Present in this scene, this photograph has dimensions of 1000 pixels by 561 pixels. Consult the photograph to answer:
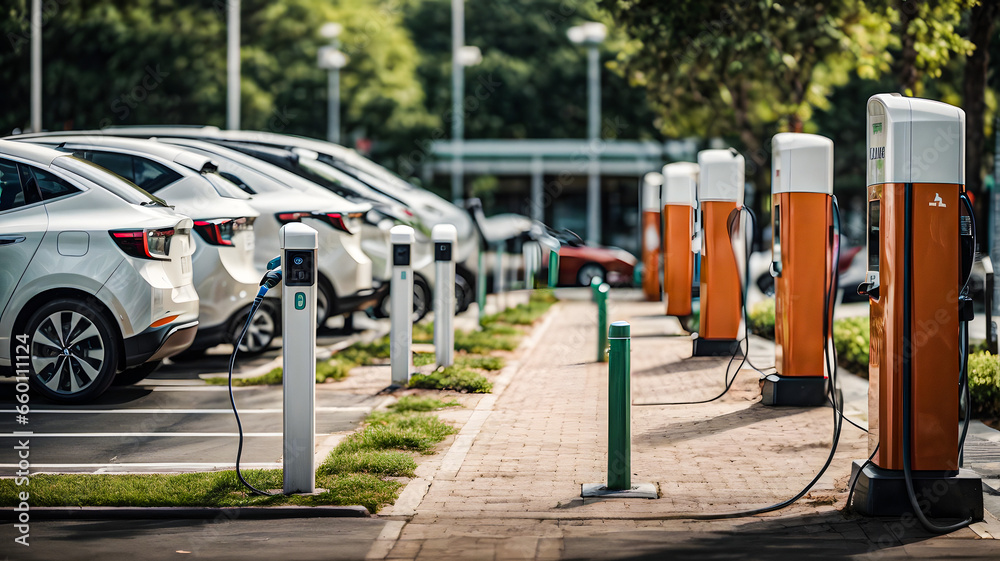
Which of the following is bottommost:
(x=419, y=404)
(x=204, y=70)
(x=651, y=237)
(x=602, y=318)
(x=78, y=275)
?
(x=419, y=404)

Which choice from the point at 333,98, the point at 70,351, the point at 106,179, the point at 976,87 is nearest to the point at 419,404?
the point at 70,351

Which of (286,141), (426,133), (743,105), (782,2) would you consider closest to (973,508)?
(286,141)

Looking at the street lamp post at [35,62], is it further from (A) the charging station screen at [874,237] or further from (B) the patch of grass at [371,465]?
(A) the charging station screen at [874,237]

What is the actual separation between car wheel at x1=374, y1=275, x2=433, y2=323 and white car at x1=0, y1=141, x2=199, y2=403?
4.78m

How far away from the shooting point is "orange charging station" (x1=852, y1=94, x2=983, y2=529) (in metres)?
5.49

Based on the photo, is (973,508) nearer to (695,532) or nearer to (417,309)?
(695,532)

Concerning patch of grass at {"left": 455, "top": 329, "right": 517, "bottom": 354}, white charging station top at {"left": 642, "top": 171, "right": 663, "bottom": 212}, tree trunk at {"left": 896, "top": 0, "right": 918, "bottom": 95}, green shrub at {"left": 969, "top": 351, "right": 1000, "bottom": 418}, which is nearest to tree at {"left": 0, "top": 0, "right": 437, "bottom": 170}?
white charging station top at {"left": 642, "top": 171, "right": 663, "bottom": 212}

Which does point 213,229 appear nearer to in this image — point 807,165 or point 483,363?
point 483,363

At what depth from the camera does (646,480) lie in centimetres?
622

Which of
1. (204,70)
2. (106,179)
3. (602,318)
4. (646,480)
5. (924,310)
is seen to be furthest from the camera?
(204,70)

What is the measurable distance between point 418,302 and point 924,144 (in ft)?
27.5

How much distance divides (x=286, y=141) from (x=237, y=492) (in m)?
6.82

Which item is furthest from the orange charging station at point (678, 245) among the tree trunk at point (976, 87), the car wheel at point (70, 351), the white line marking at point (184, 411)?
the car wheel at point (70, 351)

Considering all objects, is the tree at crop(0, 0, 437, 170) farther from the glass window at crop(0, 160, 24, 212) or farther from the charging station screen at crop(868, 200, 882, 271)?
the charging station screen at crop(868, 200, 882, 271)
